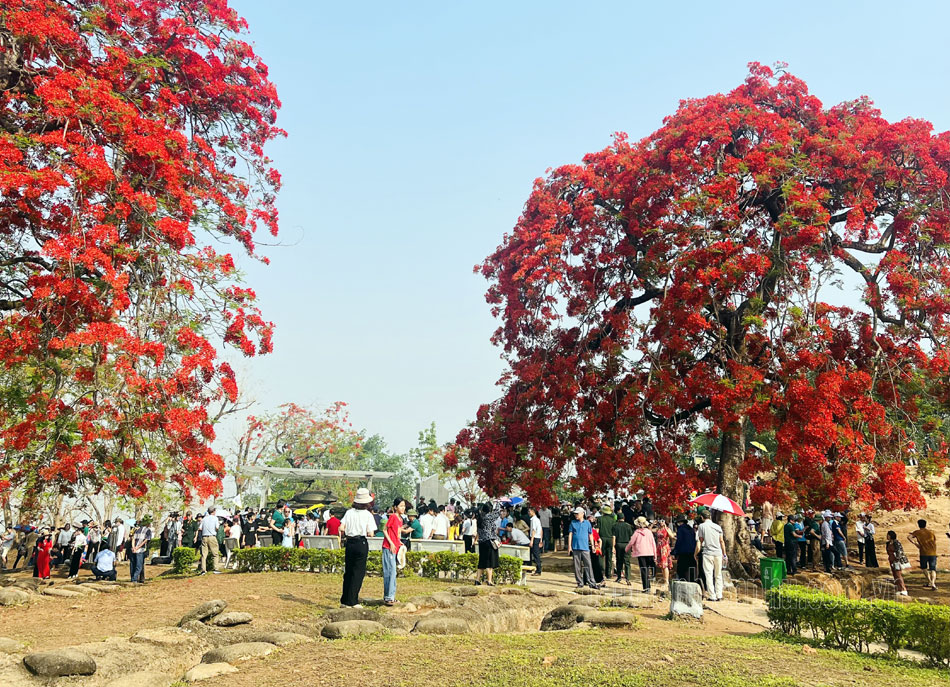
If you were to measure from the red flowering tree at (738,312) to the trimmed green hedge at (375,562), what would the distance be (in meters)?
3.82

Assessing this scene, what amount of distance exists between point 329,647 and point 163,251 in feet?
30.6

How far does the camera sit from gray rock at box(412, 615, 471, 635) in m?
9.65

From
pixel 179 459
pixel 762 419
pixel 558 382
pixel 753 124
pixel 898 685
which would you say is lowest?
pixel 898 685

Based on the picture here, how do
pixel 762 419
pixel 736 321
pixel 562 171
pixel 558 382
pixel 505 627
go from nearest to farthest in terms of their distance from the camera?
pixel 505 627 → pixel 762 419 → pixel 736 321 → pixel 558 382 → pixel 562 171

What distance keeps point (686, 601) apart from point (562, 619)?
2156 millimetres

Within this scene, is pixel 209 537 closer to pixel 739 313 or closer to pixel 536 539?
pixel 536 539

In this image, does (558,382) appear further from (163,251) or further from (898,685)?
(898,685)

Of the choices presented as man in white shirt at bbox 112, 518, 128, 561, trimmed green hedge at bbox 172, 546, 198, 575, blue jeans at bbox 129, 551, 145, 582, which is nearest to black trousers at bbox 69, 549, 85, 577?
man in white shirt at bbox 112, 518, 128, 561

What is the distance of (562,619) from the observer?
10547 millimetres

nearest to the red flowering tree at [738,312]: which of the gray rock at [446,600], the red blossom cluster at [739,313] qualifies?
the red blossom cluster at [739,313]

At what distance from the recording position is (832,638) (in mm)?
9531

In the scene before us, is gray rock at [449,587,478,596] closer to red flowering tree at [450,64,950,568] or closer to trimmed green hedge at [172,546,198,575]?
red flowering tree at [450,64,950,568]

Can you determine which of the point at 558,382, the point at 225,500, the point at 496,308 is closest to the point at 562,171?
the point at 496,308

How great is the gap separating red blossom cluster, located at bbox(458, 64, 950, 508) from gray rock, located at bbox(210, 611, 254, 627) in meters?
10.3
